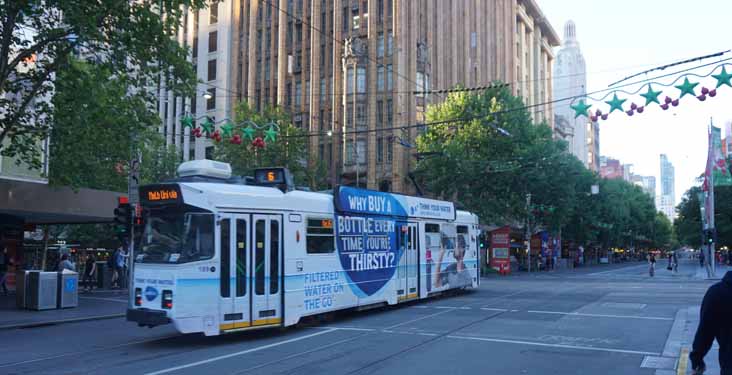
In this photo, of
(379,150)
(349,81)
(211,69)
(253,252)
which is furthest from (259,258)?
(211,69)

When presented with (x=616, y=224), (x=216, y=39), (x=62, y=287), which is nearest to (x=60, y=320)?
(x=62, y=287)

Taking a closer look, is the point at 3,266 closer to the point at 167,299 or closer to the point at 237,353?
the point at 167,299

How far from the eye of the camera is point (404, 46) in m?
51.3

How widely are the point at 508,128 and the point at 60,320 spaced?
108 feet

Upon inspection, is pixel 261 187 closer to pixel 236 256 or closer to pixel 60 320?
pixel 236 256

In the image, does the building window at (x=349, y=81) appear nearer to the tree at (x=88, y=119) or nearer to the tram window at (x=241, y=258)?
the tree at (x=88, y=119)

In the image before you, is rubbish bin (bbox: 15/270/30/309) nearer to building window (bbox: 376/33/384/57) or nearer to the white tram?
the white tram

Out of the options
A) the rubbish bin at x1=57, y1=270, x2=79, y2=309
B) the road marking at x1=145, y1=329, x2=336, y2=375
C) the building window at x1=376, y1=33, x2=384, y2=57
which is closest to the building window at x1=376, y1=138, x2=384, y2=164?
the building window at x1=376, y1=33, x2=384, y2=57

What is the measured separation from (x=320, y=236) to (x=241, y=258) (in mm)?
2836

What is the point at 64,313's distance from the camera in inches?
733

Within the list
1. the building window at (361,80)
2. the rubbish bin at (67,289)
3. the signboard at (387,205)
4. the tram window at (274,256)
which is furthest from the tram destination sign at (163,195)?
the building window at (361,80)

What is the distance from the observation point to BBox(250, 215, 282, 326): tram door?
13133 millimetres

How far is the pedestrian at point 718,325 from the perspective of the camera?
519 centimetres

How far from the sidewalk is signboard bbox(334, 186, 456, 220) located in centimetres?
762
